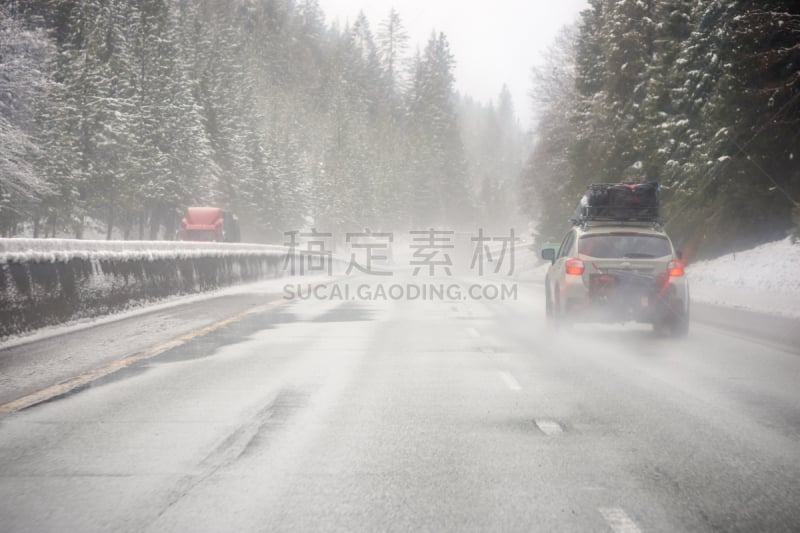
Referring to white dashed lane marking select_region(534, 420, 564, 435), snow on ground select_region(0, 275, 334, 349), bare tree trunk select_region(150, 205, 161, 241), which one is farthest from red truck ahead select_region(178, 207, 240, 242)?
white dashed lane marking select_region(534, 420, 564, 435)

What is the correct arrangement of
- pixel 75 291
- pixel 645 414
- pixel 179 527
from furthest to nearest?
pixel 75 291 → pixel 645 414 → pixel 179 527

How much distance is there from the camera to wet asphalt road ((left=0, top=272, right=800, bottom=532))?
13.6 ft

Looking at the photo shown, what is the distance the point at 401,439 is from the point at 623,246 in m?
7.49

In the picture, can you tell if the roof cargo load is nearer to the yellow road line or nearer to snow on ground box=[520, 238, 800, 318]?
snow on ground box=[520, 238, 800, 318]

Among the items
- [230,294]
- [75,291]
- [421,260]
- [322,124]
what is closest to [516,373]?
[75,291]

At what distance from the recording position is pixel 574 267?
1231cm

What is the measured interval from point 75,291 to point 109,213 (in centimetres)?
4401

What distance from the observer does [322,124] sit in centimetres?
11106

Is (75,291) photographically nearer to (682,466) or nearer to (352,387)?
(352,387)

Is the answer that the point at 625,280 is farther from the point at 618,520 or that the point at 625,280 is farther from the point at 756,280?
the point at 756,280

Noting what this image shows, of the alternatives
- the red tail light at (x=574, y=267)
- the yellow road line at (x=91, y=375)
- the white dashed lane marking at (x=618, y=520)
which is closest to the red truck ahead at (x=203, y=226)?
the yellow road line at (x=91, y=375)

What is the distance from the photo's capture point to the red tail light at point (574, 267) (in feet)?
40.1

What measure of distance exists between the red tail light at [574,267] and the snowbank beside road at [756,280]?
6551mm

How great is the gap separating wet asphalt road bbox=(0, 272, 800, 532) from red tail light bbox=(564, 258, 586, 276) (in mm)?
1390
